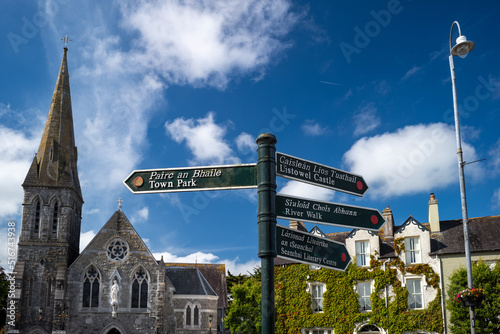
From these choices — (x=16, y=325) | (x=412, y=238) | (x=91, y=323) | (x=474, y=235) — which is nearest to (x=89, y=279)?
(x=91, y=323)

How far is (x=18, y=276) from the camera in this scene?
42188 millimetres

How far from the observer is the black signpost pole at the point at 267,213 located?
5090 millimetres

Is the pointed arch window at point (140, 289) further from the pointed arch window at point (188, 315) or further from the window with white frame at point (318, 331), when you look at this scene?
the window with white frame at point (318, 331)

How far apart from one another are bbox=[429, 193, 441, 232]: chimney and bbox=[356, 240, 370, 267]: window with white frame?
13.8ft

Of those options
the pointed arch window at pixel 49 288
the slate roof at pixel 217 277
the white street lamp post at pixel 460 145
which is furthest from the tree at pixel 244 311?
the white street lamp post at pixel 460 145

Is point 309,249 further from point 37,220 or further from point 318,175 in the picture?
point 37,220

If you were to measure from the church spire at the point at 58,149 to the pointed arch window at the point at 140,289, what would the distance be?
10217 millimetres

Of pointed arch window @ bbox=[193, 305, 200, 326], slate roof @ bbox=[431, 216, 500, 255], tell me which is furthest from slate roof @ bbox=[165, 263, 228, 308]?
slate roof @ bbox=[431, 216, 500, 255]

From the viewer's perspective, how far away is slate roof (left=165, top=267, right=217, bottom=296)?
4647cm

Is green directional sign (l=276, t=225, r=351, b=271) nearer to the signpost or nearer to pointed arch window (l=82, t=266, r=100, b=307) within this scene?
the signpost

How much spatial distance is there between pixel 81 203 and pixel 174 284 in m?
12.1

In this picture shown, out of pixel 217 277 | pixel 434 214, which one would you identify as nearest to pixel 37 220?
pixel 217 277

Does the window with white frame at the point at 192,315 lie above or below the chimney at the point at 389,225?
below

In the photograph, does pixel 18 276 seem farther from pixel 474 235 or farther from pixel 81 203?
pixel 474 235
